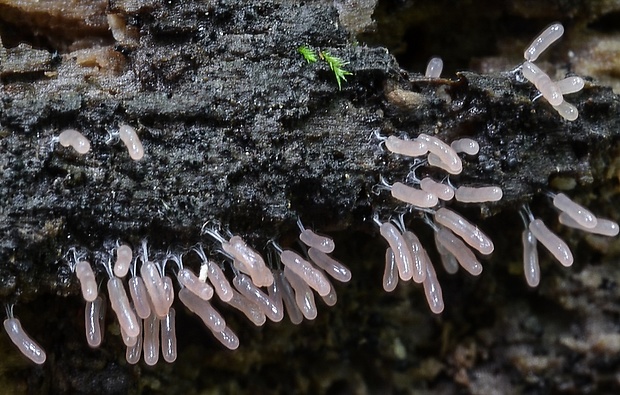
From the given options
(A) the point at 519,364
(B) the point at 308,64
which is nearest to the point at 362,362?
A: (A) the point at 519,364

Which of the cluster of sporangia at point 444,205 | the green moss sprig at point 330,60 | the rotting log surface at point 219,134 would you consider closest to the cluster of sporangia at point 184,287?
the rotting log surface at point 219,134

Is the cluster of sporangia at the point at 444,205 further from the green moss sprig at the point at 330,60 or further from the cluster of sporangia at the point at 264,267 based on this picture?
the green moss sprig at the point at 330,60

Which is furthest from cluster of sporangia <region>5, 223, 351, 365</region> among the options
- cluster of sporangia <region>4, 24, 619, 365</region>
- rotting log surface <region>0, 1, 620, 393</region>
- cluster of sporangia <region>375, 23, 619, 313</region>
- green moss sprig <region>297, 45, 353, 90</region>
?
green moss sprig <region>297, 45, 353, 90</region>

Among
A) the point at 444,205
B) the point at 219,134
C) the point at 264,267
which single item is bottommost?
the point at 444,205

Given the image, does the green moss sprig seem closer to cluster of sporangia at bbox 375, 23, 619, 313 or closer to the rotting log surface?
the rotting log surface

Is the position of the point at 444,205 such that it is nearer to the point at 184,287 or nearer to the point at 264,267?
the point at 264,267

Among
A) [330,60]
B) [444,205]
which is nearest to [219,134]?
[330,60]
